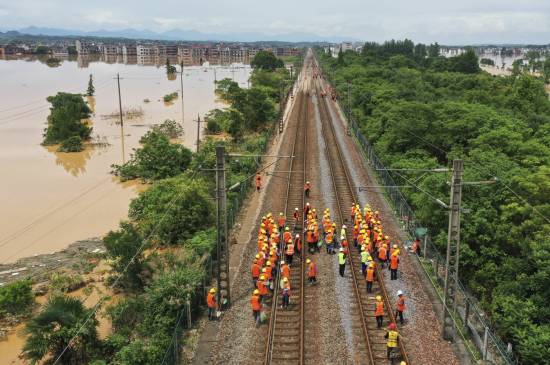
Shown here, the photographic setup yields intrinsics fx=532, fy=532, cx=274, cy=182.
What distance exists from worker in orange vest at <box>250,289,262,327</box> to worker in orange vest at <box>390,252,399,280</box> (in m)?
5.37

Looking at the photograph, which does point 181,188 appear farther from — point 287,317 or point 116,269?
point 287,317

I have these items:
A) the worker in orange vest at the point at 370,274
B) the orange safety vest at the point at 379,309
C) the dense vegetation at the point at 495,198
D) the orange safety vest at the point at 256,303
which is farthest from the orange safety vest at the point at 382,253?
the orange safety vest at the point at 256,303

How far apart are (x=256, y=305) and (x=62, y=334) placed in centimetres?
560

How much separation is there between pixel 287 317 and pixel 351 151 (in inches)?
1108

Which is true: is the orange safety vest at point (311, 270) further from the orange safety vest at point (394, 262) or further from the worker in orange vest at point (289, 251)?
the orange safety vest at point (394, 262)

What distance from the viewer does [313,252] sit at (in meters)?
22.3

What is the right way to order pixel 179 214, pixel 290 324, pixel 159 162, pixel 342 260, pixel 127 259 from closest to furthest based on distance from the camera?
pixel 290 324
pixel 342 260
pixel 127 259
pixel 179 214
pixel 159 162

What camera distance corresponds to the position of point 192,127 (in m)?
65.8

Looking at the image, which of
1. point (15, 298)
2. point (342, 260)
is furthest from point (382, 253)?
point (15, 298)

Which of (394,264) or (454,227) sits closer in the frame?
(454,227)

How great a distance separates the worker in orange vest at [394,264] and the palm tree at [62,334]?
405 inches

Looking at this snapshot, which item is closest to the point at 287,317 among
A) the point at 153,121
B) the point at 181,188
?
the point at 181,188

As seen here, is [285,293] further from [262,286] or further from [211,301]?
[211,301]

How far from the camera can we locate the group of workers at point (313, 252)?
16.8 metres
